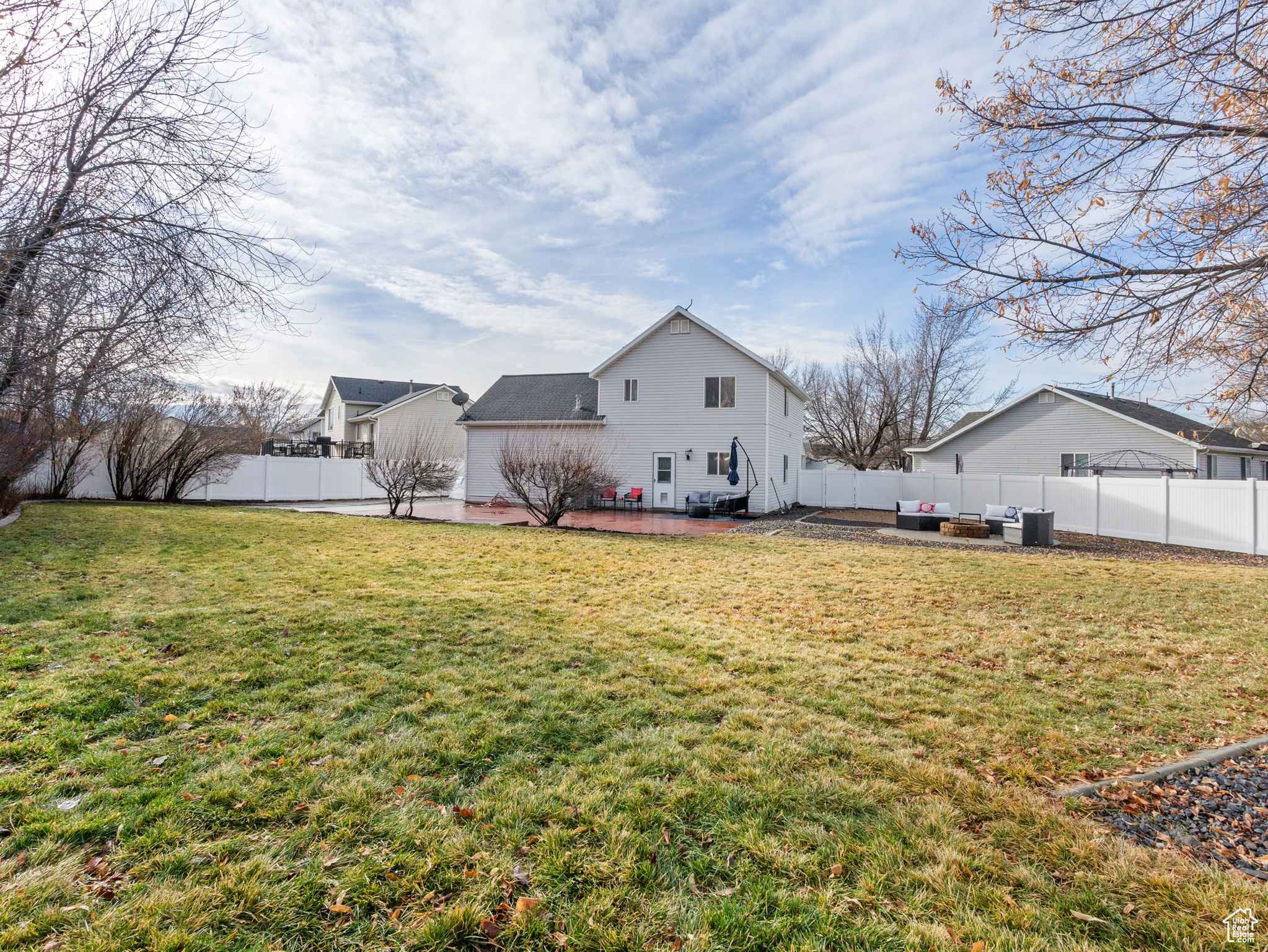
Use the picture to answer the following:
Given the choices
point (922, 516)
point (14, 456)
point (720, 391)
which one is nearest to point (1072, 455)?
point (922, 516)

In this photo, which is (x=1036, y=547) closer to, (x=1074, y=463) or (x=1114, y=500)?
(x=1114, y=500)

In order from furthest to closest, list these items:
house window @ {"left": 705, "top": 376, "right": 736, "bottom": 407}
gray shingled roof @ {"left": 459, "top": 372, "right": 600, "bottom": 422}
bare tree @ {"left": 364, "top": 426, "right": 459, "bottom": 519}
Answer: gray shingled roof @ {"left": 459, "top": 372, "right": 600, "bottom": 422}
house window @ {"left": 705, "top": 376, "right": 736, "bottom": 407}
bare tree @ {"left": 364, "top": 426, "right": 459, "bottom": 519}

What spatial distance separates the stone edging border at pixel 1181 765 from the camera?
2979mm

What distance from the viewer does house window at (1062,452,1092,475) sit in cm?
2227

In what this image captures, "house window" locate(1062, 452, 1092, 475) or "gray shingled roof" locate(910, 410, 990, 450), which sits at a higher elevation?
"gray shingled roof" locate(910, 410, 990, 450)

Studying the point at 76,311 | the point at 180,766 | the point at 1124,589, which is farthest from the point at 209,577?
the point at 1124,589

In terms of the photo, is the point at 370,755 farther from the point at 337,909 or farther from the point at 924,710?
the point at 924,710

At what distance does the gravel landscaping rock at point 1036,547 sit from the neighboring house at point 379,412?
2198cm

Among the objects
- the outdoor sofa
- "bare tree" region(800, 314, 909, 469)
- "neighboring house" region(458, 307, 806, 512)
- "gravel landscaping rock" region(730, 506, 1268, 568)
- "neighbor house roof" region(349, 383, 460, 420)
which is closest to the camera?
"gravel landscaping rock" region(730, 506, 1268, 568)

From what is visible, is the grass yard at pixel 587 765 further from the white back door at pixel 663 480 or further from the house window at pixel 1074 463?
the house window at pixel 1074 463

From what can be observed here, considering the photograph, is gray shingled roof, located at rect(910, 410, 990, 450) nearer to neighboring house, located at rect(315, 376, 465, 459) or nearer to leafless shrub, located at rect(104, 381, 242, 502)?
neighboring house, located at rect(315, 376, 465, 459)

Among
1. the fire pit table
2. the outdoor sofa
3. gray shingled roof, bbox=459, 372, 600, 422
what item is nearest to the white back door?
the outdoor sofa

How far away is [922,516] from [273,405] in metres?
43.2

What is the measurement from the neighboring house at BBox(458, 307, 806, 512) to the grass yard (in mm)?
13713
